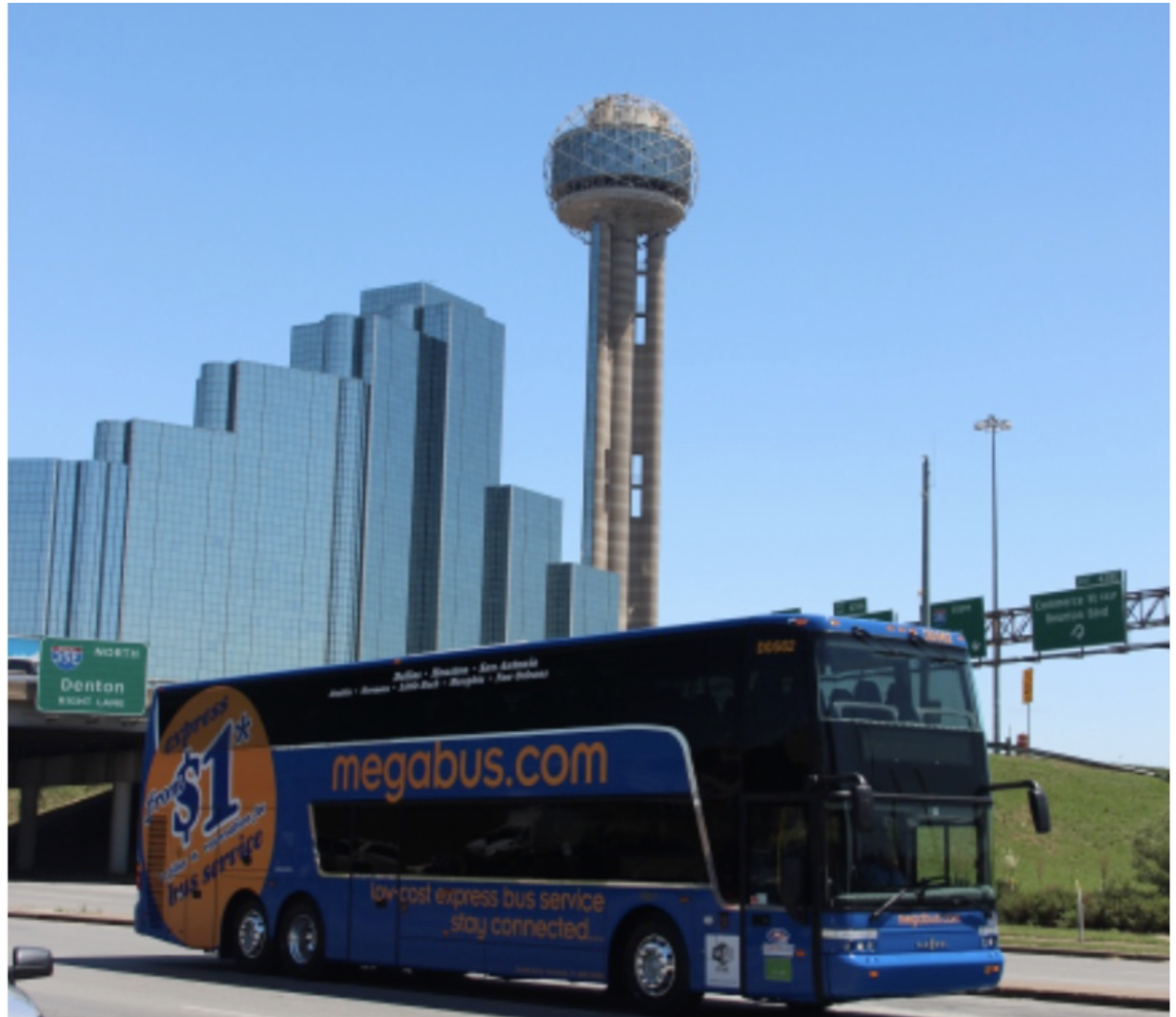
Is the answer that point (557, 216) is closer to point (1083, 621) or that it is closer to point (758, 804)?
point (1083, 621)

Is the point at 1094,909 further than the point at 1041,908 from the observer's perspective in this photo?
No

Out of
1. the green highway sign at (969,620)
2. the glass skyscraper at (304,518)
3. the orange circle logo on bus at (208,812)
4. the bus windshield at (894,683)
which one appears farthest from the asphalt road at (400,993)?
the glass skyscraper at (304,518)

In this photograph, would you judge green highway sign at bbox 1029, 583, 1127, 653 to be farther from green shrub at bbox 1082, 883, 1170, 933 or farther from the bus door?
the bus door

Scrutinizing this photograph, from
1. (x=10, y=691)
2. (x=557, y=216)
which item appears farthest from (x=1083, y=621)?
(x=557, y=216)

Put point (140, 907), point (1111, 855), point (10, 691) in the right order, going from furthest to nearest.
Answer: point (10, 691)
point (1111, 855)
point (140, 907)

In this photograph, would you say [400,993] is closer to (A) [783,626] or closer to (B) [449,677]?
(B) [449,677]

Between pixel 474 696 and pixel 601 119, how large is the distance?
13396 centimetres

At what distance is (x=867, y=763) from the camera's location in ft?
50.9

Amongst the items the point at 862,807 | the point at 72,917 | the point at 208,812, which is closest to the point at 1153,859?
the point at 72,917

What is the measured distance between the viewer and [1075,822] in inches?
2329

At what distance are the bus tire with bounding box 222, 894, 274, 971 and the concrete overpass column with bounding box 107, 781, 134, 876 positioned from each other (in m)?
45.3

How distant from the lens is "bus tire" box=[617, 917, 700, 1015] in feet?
53.2

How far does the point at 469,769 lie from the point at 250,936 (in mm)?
4721

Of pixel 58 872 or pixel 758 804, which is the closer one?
pixel 758 804
